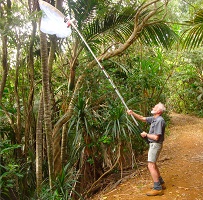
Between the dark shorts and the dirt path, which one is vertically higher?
the dark shorts

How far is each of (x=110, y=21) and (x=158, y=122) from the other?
222cm

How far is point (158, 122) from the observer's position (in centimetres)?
380

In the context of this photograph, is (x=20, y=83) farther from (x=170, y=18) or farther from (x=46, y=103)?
(x=170, y=18)

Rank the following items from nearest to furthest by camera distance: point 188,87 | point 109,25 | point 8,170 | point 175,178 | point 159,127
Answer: point 159,127 < point 8,170 < point 175,178 < point 109,25 < point 188,87

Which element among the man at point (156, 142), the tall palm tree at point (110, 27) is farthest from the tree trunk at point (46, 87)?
the man at point (156, 142)

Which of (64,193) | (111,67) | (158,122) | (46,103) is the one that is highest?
(111,67)

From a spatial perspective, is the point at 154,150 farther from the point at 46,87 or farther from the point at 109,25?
the point at 109,25

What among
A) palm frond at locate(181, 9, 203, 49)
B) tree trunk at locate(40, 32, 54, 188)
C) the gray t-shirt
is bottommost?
the gray t-shirt

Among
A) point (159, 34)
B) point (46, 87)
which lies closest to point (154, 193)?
point (46, 87)

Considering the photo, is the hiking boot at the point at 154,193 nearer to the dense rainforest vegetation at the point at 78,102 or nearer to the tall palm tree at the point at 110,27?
the dense rainforest vegetation at the point at 78,102

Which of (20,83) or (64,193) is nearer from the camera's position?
(64,193)

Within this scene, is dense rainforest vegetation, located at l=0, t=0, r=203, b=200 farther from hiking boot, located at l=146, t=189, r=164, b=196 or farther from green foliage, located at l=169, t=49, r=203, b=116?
green foliage, located at l=169, t=49, r=203, b=116

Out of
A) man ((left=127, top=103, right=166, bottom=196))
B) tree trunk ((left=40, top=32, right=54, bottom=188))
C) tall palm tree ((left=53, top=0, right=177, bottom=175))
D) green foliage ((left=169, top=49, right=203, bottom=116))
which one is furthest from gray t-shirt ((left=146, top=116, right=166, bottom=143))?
green foliage ((left=169, top=49, right=203, bottom=116))

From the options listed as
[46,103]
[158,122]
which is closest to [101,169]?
[158,122]
